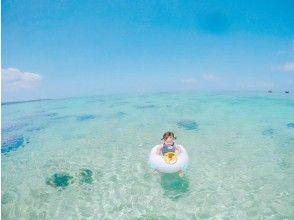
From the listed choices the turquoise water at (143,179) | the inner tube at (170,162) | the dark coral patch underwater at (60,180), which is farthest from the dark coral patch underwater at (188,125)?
the dark coral patch underwater at (60,180)

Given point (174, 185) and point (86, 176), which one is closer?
point (174, 185)

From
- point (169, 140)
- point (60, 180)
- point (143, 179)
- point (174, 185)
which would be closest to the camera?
point (174, 185)

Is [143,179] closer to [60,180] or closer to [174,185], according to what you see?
[174,185]

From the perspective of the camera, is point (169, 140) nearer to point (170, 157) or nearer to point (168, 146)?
point (168, 146)

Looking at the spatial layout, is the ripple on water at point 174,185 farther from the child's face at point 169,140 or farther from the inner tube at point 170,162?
the child's face at point 169,140

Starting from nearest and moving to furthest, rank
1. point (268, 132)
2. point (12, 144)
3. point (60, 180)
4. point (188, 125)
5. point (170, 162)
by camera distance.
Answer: point (170, 162) → point (60, 180) → point (12, 144) → point (268, 132) → point (188, 125)

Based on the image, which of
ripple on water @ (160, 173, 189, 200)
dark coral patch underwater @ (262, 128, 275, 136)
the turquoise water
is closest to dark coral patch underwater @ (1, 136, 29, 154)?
the turquoise water

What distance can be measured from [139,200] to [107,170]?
2.44 m

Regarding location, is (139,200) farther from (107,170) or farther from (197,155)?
(197,155)

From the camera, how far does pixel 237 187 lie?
7.62m

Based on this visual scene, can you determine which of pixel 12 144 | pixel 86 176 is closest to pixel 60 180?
pixel 86 176

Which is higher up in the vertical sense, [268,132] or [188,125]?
[188,125]

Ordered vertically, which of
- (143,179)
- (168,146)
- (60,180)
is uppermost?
(168,146)

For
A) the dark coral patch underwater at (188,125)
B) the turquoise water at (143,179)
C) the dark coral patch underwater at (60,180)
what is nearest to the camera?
the turquoise water at (143,179)
